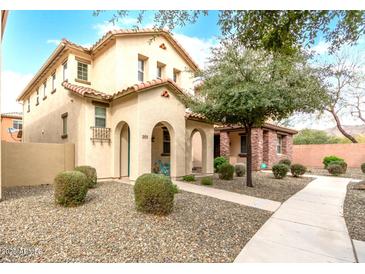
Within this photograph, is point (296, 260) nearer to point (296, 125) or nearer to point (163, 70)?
point (163, 70)

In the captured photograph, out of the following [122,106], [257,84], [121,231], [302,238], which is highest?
[257,84]

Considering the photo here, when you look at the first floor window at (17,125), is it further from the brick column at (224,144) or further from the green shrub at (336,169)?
the green shrub at (336,169)

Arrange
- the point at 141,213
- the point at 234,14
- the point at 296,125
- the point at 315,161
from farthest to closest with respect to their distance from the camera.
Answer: the point at 296,125, the point at 315,161, the point at 141,213, the point at 234,14

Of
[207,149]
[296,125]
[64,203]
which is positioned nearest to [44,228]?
[64,203]

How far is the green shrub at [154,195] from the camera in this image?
524 centimetres

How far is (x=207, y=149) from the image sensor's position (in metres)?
13.6

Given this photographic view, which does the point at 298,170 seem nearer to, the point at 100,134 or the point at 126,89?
the point at 126,89

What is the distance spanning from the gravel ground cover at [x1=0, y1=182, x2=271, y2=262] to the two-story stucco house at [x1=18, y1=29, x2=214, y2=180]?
3918 millimetres

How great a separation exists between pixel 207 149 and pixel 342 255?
9.96 m

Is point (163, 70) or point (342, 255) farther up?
point (163, 70)

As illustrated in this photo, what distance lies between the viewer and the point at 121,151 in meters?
11.2

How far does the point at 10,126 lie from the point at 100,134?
2515cm

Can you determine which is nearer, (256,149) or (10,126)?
(256,149)

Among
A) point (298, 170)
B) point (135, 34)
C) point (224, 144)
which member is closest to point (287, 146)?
point (224, 144)
